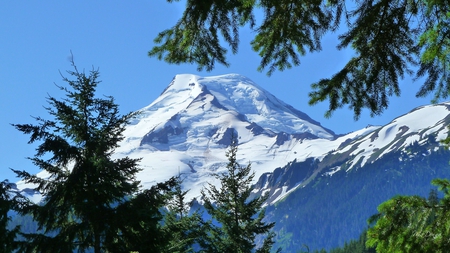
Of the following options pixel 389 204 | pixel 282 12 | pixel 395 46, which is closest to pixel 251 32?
pixel 282 12

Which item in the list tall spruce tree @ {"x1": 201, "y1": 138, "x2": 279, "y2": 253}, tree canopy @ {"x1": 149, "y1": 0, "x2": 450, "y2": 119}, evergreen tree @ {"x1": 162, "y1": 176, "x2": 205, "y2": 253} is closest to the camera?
tree canopy @ {"x1": 149, "y1": 0, "x2": 450, "y2": 119}

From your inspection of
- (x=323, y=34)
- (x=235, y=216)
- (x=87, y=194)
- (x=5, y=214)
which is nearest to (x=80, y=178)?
(x=87, y=194)

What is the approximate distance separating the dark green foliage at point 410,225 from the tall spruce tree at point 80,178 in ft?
24.9

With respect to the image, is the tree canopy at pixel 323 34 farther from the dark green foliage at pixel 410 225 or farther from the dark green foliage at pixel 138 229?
the dark green foliage at pixel 138 229

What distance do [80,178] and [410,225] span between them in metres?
9.07

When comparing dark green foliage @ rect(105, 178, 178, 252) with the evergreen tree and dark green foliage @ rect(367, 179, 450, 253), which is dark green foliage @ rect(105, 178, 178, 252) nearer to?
the evergreen tree

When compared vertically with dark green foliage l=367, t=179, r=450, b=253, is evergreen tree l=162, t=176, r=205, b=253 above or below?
above

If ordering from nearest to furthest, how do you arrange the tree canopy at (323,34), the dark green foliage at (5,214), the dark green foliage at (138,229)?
the tree canopy at (323,34) → the dark green foliage at (138,229) → the dark green foliage at (5,214)

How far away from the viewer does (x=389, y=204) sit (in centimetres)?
768

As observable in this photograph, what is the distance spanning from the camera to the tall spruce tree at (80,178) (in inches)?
532

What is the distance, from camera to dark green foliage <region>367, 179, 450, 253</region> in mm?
7383

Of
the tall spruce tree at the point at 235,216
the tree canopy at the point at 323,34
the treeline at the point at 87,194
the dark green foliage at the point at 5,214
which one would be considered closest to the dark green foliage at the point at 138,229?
the treeline at the point at 87,194

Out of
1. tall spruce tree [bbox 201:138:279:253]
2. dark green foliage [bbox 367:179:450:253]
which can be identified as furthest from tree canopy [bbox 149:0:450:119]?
tall spruce tree [bbox 201:138:279:253]

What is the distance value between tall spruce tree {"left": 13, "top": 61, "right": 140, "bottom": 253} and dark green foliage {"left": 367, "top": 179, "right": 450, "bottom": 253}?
760 cm
